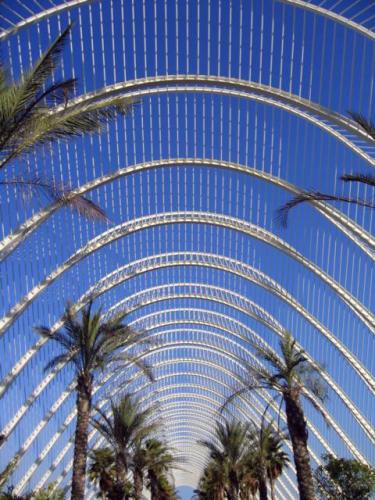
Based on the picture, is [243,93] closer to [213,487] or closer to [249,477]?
[249,477]

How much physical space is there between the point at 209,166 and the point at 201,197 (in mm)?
3856

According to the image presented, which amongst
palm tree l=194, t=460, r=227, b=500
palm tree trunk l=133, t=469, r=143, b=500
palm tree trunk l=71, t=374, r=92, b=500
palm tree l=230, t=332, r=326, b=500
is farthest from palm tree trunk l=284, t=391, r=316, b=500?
palm tree l=194, t=460, r=227, b=500

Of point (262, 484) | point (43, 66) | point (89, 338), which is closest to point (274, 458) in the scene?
point (262, 484)

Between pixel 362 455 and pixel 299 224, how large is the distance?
18958 millimetres

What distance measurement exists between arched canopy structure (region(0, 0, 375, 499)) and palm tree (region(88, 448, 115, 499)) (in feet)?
11.6

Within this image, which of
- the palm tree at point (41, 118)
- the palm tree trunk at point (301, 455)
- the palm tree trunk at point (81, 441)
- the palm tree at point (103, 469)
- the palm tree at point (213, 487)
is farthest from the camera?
the palm tree at point (213, 487)

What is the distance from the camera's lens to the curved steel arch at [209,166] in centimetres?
2541

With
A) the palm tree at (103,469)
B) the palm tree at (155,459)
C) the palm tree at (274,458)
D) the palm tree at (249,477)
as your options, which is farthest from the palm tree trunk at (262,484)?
the palm tree at (103,469)

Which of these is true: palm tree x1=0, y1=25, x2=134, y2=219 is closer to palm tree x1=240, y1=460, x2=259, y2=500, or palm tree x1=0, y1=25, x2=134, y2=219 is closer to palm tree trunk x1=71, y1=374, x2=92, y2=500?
palm tree trunk x1=71, y1=374, x2=92, y2=500

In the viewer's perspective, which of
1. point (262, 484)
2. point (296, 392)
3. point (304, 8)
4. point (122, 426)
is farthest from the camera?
point (262, 484)

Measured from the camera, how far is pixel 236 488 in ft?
125

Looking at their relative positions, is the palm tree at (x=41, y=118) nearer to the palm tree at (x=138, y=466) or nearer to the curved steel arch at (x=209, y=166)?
the curved steel arch at (x=209, y=166)

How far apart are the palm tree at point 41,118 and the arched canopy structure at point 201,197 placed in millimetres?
813

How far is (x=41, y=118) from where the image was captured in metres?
12.0
